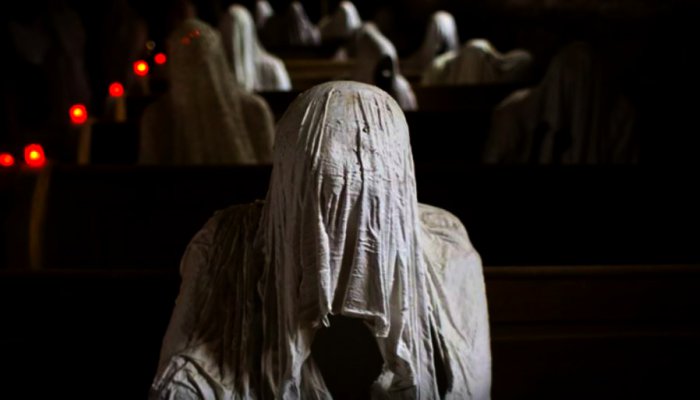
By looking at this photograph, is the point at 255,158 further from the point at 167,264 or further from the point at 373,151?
the point at 373,151

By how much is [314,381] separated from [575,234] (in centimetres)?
252

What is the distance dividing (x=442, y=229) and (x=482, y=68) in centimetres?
953

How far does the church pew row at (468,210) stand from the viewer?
550 cm

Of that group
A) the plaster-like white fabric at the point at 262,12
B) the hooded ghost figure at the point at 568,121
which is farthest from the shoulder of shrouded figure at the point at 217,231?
the plaster-like white fabric at the point at 262,12

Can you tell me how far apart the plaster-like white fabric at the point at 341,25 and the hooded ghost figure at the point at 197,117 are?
1164cm

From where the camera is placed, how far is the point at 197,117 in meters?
6.76

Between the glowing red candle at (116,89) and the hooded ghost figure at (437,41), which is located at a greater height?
the glowing red candle at (116,89)

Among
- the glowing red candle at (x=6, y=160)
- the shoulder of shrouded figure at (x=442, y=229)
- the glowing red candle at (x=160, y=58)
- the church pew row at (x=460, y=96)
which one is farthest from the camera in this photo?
the church pew row at (x=460, y=96)

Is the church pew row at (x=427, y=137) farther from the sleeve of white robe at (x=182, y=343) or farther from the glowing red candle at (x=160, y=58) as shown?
the sleeve of white robe at (x=182, y=343)

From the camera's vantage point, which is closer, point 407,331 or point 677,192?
point 407,331

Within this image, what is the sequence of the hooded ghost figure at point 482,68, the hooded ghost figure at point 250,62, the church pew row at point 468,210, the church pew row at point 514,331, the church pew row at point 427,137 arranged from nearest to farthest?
1. the church pew row at point 514,331
2. the church pew row at point 468,210
3. the church pew row at point 427,137
4. the hooded ghost figure at point 250,62
5. the hooded ghost figure at point 482,68

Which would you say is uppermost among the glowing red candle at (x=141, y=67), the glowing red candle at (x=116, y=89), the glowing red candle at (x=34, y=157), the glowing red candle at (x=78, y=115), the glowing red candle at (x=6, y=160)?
the glowing red candle at (x=141, y=67)

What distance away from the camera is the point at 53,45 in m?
8.12

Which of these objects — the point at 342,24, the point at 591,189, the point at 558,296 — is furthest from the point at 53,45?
the point at 342,24
